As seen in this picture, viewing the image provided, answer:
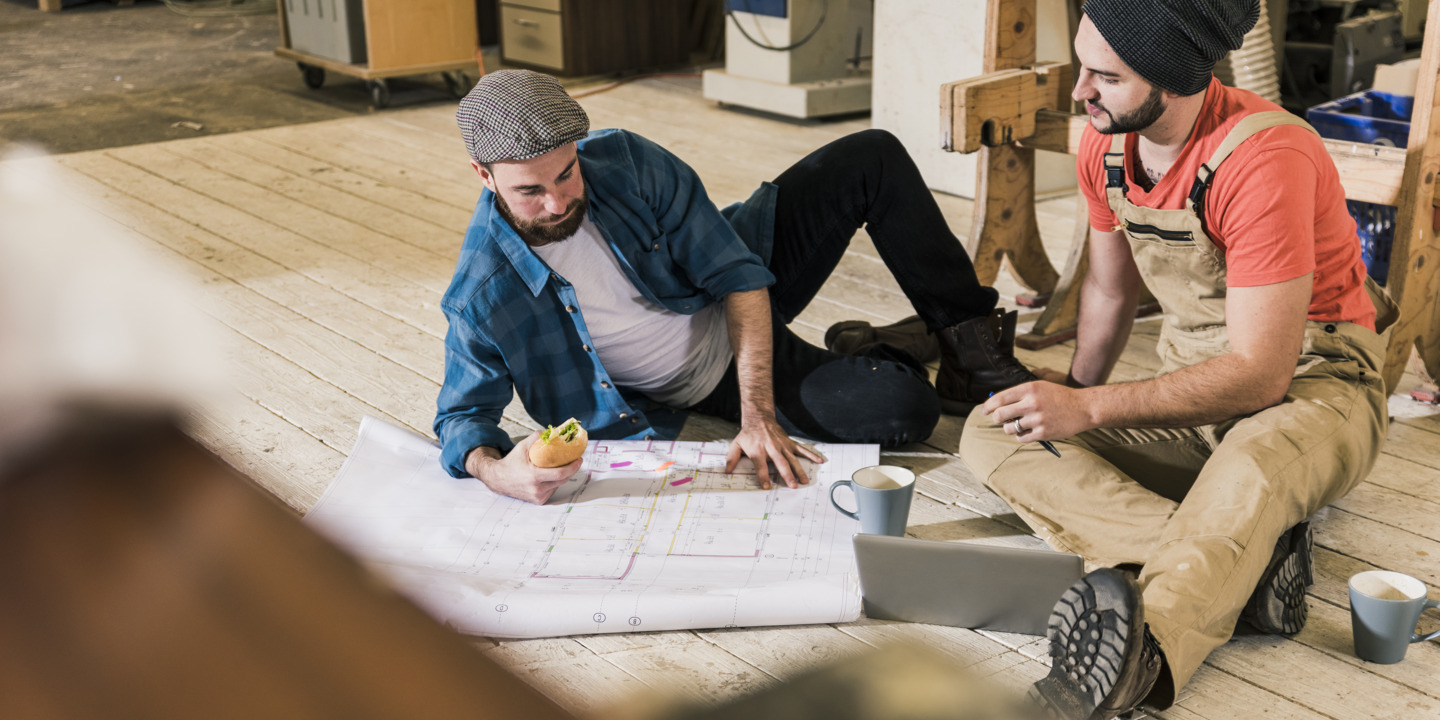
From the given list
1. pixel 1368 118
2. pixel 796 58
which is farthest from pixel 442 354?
pixel 796 58

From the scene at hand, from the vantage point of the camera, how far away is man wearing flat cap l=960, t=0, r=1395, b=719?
1.40 meters

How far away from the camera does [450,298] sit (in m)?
1.76

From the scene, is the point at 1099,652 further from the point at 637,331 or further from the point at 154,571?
the point at 154,571

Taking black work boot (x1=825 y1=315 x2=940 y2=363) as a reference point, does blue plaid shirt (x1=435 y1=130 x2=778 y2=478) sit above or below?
above

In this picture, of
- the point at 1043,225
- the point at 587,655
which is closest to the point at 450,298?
the point at 587,655

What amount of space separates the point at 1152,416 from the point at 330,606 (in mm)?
1489

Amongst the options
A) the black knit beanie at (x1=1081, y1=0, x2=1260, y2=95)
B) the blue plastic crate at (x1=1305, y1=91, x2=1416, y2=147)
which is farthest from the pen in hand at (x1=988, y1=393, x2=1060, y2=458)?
the blue plastic crate at (x1=1305, y1=91, x2=1416, y2=147)

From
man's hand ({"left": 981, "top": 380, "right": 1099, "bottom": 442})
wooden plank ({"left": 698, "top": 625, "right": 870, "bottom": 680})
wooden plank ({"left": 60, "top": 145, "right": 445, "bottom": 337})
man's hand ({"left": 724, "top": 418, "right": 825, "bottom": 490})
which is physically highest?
man's hand ({"left": 981, "top": 380, "right": 1099, "bottom": 442})

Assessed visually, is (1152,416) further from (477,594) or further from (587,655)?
(477,594)

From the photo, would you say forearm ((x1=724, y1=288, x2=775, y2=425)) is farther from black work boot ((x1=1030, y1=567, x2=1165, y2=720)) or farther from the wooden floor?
black work boot ((x1=1030, y1=567, x2=1165, y2=720))

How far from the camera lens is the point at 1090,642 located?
1219mm

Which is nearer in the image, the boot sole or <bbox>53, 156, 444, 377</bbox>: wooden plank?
the boot sole

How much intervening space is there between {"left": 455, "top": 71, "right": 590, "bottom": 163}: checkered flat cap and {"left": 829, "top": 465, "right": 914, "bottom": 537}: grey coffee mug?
0.61 m

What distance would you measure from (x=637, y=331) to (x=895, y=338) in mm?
652
